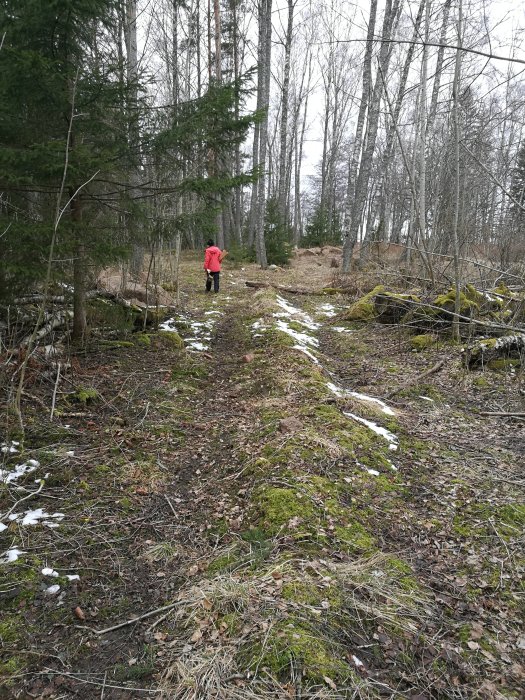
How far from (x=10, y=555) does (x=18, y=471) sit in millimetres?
1013

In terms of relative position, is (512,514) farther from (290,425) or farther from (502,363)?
(502,363)

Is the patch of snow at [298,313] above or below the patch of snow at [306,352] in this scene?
above

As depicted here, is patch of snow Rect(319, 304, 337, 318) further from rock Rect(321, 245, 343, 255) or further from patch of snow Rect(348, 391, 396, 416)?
rock Rect(321, 245, 343, 255)

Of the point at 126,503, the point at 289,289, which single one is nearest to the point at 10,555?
the point at 126,503

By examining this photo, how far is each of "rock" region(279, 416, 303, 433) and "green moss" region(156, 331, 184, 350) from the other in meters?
3.40

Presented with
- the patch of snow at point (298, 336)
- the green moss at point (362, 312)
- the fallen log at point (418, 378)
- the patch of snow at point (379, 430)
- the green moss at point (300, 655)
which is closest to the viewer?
the green moss at point (300, 655)

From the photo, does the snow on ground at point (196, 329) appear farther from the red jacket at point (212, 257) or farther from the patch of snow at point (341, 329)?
the patch of snow at point (341, 329)

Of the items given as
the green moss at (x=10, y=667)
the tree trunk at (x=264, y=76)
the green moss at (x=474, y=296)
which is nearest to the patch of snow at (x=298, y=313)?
the green moss at (x=474, y=296)

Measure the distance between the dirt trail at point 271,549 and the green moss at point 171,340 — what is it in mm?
Answer: 1482

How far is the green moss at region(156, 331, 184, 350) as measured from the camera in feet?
25.5

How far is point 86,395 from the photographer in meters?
5.20

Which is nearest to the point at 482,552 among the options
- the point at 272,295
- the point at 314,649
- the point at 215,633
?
the point at 314,649

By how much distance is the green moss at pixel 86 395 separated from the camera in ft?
16.9

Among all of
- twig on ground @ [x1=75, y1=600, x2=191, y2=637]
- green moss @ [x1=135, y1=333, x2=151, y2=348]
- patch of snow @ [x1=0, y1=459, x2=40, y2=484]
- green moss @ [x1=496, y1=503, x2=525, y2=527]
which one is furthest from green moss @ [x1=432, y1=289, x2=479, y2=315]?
patch of snow @ [x1=0, y1=459, x2=40, y2=484]
